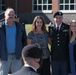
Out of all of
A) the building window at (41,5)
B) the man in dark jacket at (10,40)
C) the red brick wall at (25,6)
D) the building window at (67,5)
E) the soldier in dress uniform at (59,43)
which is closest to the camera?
the man in dark jacket at (10,40)

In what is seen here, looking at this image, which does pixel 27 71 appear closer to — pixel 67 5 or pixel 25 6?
pixel 25 6

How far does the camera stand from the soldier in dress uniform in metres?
7.31

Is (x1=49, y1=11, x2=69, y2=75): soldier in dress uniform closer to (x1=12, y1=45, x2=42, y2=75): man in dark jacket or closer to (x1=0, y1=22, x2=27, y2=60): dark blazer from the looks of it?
(x1=0, y1=22, x2=27, y2=60): dark blazer

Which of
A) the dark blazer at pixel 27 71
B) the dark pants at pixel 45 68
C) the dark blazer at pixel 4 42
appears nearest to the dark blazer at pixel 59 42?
the dark pants at pixel 45 68

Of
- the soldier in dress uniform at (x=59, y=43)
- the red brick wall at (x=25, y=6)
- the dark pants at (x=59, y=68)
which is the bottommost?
the dark pants at (x=59, y=68)

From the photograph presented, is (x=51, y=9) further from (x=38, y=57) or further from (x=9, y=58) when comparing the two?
(x=38, y=57)

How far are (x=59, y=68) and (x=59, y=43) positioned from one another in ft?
1.73

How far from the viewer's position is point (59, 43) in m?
7.32

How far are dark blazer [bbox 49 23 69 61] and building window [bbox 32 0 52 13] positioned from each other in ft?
84.7

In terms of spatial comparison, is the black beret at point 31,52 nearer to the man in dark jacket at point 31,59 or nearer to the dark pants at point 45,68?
the man in dark jacket at point 31,59

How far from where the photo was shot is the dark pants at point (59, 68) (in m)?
7.40

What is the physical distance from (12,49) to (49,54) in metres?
0.90

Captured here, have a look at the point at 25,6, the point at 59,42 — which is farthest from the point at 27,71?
the point at 25,6

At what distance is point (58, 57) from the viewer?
739 cm
